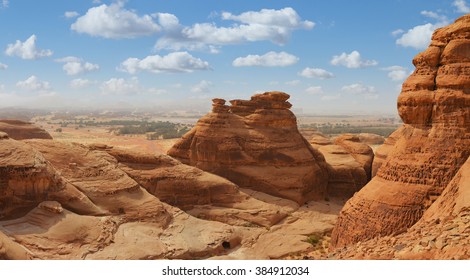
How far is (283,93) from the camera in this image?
33.8 m

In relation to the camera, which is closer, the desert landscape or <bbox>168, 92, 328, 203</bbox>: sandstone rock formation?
the desert landscape

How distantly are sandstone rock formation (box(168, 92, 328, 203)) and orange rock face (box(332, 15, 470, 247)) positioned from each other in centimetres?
1239

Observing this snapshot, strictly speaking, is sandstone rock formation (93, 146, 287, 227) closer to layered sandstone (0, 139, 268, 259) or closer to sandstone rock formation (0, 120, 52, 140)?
layered sandstone (0, 139, 268, 259)

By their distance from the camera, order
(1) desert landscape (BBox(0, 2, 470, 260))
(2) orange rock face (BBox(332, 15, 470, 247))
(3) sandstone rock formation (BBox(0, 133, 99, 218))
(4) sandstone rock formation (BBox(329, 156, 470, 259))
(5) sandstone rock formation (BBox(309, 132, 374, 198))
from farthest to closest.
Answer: (5) sandstone rock formation (BBox(309, 132, 374, 198)) < (3) sandstone rock formation (BBox(0, 133, 99, 218)) < (2) orange rock face (BBox(332, 15, 470, 247)) < (1) desert landscape (BBox(0, 2, 470, 260)) < (4) sandstone rock formation (BBox(329, 156, 470, 259))

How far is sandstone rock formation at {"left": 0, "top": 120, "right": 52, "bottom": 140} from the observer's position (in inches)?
1595

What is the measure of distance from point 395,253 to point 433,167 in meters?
6.51

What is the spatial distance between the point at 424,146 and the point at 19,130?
37.8m

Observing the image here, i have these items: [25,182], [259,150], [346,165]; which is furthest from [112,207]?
[346,165]

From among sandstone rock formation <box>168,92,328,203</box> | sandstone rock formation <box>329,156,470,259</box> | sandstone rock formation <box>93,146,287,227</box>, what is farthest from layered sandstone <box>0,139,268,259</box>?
sandstone rock formation <box>329,156,470,259</box>

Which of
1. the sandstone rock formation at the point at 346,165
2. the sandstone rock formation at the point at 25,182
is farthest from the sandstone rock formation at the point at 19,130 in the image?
the sandstone rock formation at the point at 346,165

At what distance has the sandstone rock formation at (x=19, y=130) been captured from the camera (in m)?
40.5

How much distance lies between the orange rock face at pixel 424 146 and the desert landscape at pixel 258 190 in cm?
5

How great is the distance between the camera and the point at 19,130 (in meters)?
41.1

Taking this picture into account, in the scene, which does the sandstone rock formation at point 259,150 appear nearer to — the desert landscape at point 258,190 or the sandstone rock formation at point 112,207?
the desert landscape at point 258,190
